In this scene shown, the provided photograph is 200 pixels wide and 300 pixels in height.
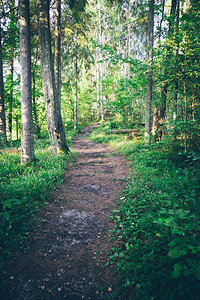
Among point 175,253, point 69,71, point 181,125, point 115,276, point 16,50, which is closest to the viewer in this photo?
point 175,253

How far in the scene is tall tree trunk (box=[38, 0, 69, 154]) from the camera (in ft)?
25.2

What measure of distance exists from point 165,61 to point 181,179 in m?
5.05

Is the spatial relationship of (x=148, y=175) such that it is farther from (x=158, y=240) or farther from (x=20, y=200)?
(x=20, y=200)

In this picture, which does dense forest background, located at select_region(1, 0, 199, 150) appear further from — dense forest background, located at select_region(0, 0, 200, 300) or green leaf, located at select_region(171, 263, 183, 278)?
green leaf, located at select_region(171, 263, 183, 278)

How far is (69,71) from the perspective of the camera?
74.5 ft

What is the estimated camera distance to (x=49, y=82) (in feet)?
26.6

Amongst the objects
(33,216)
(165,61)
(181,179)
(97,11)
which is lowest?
(33,216)

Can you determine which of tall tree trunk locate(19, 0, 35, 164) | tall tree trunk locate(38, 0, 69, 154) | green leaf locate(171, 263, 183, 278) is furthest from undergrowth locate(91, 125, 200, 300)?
tall tree trunk locate(38, 0, 69, 154)

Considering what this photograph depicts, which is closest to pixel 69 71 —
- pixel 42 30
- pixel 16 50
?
pixel 16 50

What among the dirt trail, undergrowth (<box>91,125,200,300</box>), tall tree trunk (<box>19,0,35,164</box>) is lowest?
the dirt trail

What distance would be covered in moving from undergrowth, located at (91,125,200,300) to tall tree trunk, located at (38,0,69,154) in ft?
16.8

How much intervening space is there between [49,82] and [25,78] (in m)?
1.91

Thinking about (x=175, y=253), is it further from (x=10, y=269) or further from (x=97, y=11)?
(x=97, y=11)

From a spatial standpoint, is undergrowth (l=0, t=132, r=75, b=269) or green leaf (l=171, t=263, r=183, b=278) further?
undergrowth (l=0, t=132, r=75, b=269)
